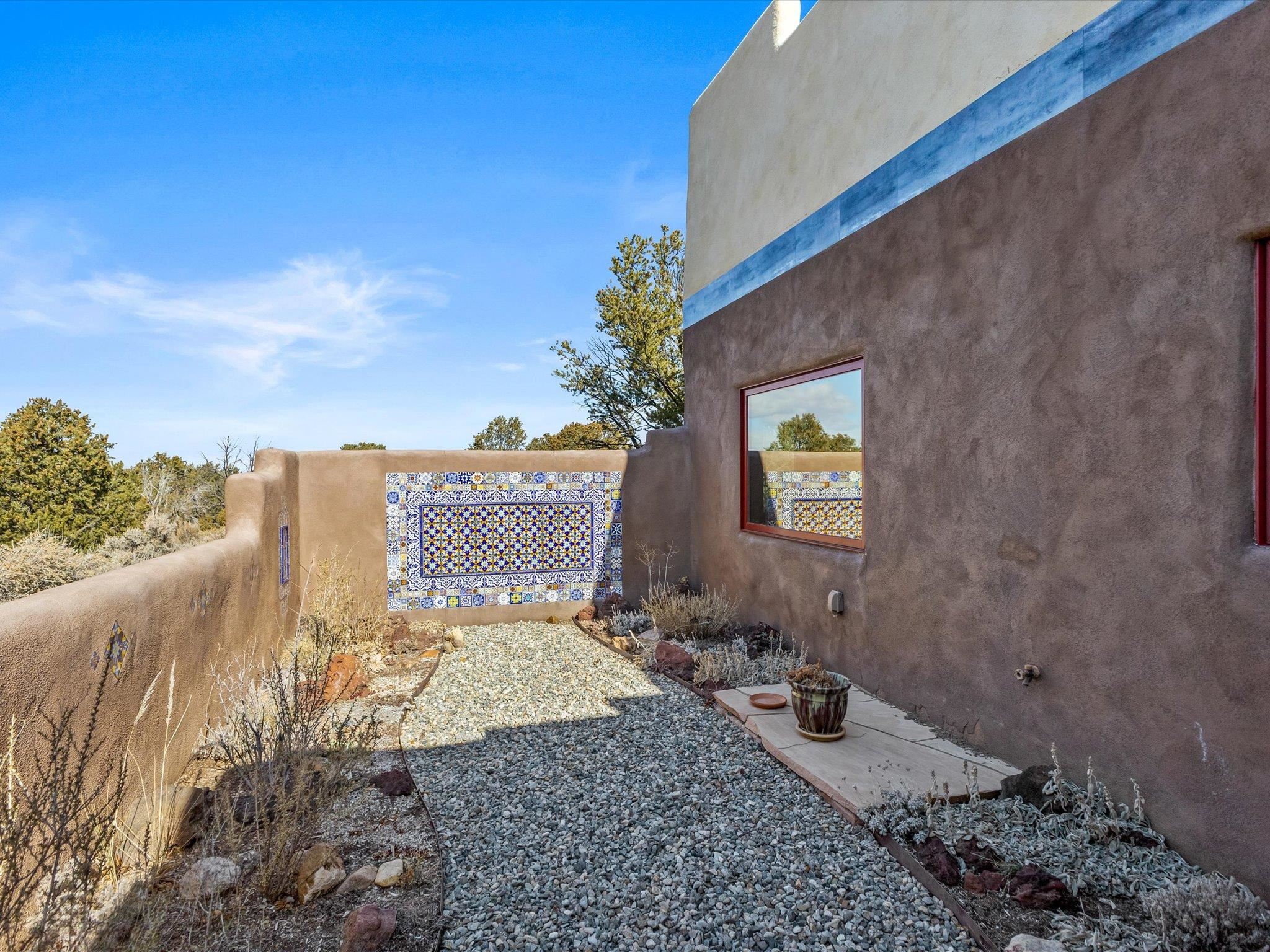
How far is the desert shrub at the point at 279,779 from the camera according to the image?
7.75 ft

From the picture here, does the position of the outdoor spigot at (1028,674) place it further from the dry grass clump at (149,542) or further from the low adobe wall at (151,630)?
the dry grass clump at (149,542)

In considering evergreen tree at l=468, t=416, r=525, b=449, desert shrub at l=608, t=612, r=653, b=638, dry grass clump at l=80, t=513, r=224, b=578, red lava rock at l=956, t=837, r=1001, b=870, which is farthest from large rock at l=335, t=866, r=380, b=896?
evergreen tree at l=468, t=416, r=525, b=449

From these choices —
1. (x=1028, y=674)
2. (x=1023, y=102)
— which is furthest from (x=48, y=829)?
(x=1023, y=102)

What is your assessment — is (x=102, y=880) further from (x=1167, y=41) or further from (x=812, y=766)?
(x=1167, y=41)

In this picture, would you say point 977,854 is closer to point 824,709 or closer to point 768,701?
point 824,709

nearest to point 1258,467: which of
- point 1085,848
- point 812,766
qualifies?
point 1085,848

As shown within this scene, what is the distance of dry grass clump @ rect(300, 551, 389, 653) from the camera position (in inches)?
227

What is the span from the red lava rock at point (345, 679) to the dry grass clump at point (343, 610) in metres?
0.24

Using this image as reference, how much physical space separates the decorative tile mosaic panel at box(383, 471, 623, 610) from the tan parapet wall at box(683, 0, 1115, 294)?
8.71 feet

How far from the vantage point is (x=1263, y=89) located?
224 centimetres

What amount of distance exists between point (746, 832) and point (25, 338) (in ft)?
55.7

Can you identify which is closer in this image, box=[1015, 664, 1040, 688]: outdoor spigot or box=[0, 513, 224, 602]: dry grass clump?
box=[1015, 664, 1040, 688]: outdoor spigot

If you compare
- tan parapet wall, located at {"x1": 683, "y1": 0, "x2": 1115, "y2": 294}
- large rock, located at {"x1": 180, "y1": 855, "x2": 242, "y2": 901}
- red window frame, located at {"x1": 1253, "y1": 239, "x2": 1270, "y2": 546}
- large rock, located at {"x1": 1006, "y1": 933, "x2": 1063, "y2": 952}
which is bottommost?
large rock, located at {"x1": 1006, "y1": 933, "x2": 1063, "y2": 952}

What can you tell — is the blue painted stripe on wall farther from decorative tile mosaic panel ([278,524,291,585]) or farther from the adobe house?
decorative tile mosaic panel ([278,524,291,585])
